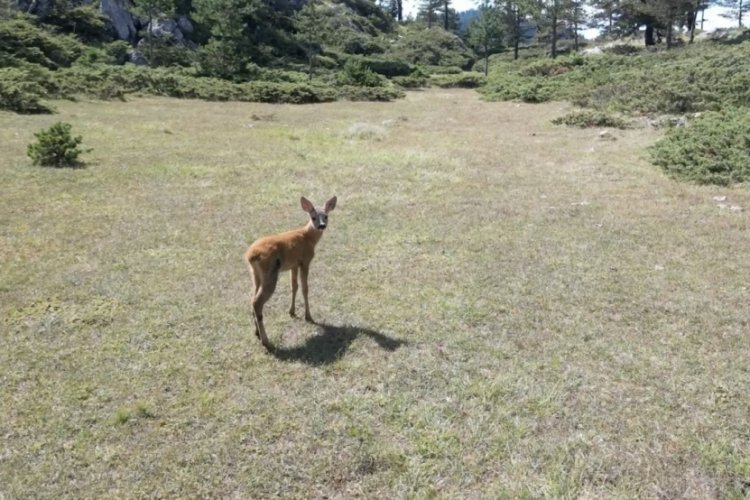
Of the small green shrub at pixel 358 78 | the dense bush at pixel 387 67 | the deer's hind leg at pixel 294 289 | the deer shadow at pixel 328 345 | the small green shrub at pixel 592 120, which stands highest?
the dense bush at pixel 387 67

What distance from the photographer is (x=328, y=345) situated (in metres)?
6.48

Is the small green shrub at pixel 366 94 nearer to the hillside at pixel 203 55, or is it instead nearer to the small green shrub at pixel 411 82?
the hillside at pixel 203 55

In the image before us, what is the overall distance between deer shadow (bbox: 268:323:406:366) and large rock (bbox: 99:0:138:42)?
51.1 m

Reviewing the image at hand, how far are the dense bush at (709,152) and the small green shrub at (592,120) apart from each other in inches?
171

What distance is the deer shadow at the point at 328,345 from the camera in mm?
6195

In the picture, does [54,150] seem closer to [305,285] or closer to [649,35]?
[305,285]

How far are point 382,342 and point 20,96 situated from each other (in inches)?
923

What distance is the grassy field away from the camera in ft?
15.0

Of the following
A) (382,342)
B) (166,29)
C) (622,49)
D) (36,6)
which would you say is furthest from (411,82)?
(382,342)

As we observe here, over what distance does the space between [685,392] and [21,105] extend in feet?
86.1

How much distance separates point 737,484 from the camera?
4414mm

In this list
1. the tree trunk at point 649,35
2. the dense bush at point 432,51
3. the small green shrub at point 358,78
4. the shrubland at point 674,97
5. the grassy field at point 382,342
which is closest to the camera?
the grassy field at point 382,342

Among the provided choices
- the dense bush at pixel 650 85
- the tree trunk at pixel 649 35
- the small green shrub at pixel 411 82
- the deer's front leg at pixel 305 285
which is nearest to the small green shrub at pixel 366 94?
the dense bush at pixel 650 85

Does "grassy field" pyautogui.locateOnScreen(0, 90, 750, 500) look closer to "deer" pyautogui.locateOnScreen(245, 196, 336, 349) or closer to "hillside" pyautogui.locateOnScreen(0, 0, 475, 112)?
"deer" pyautogui.locateOnScreen(245, 196, 336, 349)
